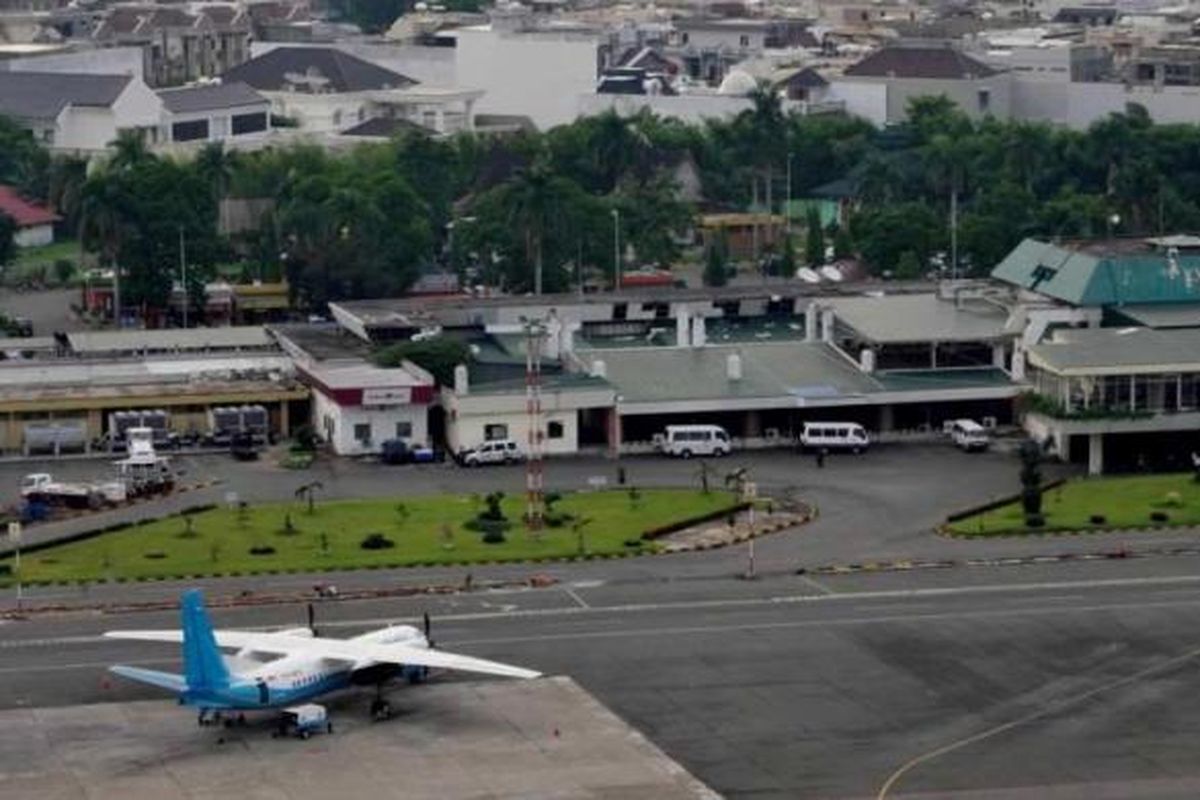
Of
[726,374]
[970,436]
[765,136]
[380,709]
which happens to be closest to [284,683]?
[380,709]

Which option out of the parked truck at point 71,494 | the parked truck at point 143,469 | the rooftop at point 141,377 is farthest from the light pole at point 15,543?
the rooftop at point 141,377

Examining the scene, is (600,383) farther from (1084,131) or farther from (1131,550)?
(1084,131)

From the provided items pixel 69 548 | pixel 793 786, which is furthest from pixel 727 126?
pixel 793 786

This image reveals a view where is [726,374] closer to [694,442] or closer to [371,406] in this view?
[694,442]

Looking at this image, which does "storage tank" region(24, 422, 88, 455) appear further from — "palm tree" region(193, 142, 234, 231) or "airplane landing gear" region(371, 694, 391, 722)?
"palm tree" region(193, 142, 234, 231)

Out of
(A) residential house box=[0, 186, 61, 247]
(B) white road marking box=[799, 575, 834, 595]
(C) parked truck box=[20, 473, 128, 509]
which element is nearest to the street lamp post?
(A) residential house box=[0, 186, 61, 247]

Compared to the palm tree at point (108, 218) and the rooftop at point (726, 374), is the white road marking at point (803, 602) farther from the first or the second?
the palm tree at point (108, 218)
